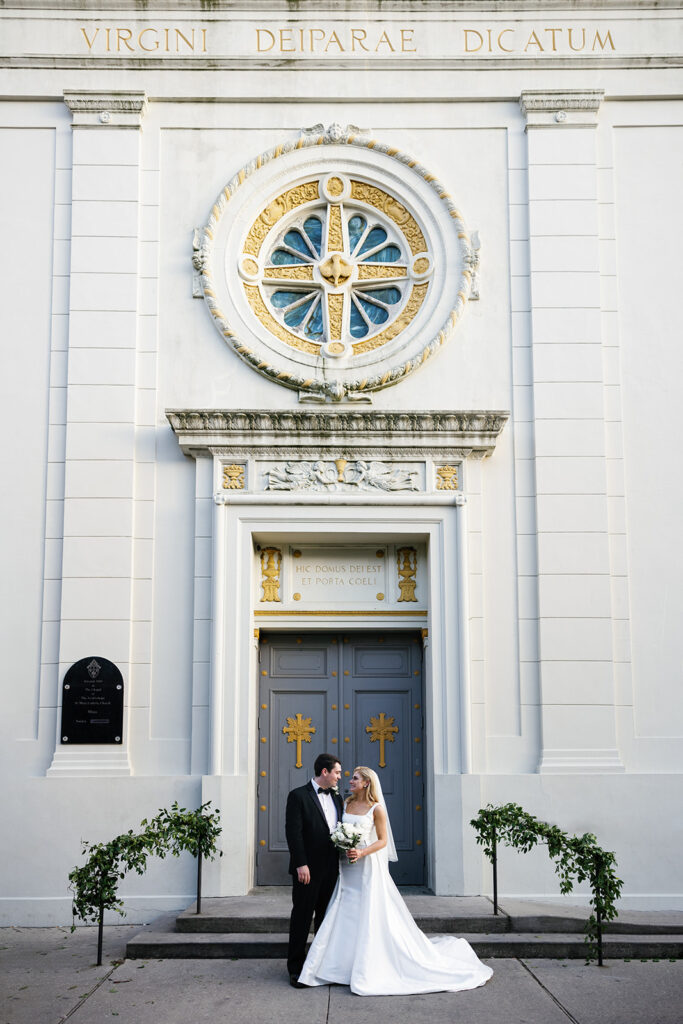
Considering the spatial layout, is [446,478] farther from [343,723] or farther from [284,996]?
[284,996]

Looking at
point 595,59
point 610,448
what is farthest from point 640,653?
point 595,59

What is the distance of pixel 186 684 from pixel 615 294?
20.7 feet

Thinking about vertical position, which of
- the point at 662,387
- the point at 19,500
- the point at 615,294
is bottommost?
the point at 19,500

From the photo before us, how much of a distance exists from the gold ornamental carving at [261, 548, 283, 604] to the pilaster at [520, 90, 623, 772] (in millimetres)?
2829

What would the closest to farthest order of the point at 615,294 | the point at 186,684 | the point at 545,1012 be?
the point at 545,1012
the point at 186,684
the point at 615,294

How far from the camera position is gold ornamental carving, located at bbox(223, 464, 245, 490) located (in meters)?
12.1

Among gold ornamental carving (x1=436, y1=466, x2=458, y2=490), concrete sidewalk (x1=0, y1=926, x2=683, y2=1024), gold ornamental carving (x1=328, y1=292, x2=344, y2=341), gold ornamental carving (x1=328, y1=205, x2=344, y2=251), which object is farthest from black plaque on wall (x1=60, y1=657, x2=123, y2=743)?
gold ornamental carving (x1=328, y1=205, x2=344, y2=251)

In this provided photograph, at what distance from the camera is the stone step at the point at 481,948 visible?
9.75 meters

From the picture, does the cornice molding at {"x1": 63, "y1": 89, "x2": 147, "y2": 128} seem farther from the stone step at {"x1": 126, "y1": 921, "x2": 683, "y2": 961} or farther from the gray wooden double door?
the stone step at {"x1": 126, "y1": 921, "x2": 683, "y2": 961}

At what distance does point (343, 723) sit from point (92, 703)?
2.70 meters

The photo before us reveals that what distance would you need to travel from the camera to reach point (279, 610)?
1231cm

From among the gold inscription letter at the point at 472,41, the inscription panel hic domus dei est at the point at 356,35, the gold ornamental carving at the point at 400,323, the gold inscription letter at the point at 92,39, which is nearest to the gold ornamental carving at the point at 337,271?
the gold ornamental carving at the point at 400,323

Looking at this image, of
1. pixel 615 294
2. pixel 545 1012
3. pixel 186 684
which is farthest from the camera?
pixel 615 294

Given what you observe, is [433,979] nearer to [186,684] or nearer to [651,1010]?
[651,1010]
